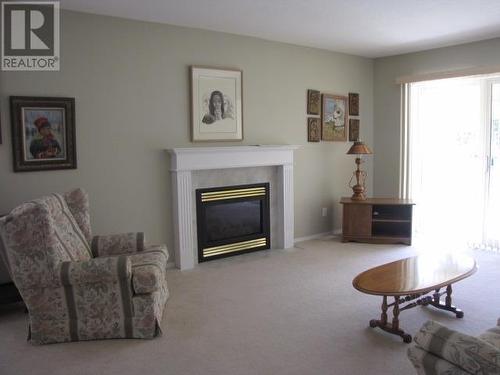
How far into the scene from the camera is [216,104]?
467 cm

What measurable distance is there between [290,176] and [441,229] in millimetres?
2103

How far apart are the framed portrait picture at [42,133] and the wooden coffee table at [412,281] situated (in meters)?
2.64

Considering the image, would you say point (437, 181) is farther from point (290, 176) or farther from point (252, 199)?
point (252, 199)

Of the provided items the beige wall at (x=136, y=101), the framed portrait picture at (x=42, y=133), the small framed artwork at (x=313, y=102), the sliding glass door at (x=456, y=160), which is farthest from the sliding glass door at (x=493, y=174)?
the framed portrait picture at (x=42, y=133)

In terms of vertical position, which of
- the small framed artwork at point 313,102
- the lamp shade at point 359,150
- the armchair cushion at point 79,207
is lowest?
the armchair cushion at point 79,207

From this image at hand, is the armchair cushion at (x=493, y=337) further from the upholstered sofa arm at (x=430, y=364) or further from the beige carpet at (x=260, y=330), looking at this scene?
the beige carpet at (x=260, y=330)

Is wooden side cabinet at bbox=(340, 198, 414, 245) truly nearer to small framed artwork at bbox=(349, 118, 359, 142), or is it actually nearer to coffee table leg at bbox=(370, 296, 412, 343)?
small framed artwork at bbox=(349, 118, 359, 142)

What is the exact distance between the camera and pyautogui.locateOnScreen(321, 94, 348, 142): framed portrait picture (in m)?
5.71

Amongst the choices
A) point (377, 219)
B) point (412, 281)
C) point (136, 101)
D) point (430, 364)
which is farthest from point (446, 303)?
point (136, 101)

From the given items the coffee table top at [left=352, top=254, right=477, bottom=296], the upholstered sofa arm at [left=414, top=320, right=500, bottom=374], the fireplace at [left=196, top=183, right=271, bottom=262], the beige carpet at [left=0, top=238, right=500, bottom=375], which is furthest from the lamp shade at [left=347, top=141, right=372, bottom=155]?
the upholstered sofa arm at [left=414, top=320, right=500, bottom=374]

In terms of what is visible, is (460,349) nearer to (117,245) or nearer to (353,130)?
(117,245)

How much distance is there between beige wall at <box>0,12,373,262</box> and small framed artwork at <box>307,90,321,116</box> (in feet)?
0.39

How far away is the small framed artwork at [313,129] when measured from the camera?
18.2 feet

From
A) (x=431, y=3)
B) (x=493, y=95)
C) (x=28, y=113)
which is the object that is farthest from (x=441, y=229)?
(x=28, y=113)
